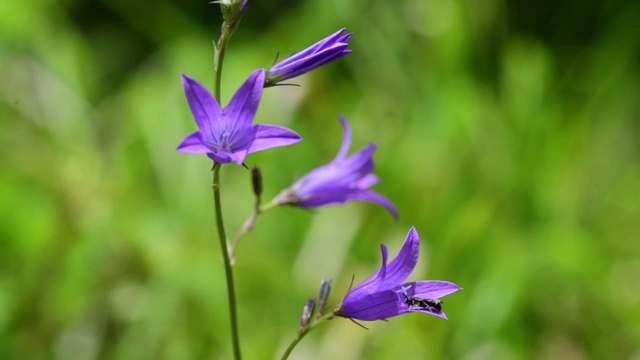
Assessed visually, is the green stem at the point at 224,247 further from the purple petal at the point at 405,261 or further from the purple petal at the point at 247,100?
the purple petal at the point at 405,261

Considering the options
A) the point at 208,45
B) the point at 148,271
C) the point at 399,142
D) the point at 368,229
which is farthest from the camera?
the point at 208,45

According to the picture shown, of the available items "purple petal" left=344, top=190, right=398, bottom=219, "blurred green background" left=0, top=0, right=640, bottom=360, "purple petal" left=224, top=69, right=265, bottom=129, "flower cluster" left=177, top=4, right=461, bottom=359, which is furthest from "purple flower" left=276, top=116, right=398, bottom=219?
"blurred green background" left=0, top=0, right=640, bottom=360

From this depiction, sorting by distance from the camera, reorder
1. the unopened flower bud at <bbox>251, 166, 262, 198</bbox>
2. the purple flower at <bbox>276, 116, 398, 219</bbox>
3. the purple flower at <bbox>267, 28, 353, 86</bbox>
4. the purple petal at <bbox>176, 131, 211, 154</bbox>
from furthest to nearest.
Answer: the purple flower at <bbox>276, 116, 398, 219</bbox> < the unopened flower bud at <bbox>251, 166, 262, 198</bbox> < the purple flower at <bbox>267, 28, 353, 86</bbox> < the purple petal at <bbox>176, 131, 211, 154</bbox>

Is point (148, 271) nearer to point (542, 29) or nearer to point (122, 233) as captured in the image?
point (122, 233)

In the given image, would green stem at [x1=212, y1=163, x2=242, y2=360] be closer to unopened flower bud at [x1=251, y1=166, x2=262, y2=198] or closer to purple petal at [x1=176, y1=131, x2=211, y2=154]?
purple petal at [x1=176, y1=131, x2=211, y2=154]

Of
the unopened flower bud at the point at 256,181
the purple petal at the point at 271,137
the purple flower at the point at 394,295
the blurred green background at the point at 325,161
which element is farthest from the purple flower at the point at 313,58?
the blurred green background at the point at 325,161

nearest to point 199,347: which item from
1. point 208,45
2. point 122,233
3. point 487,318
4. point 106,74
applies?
point 122,233
